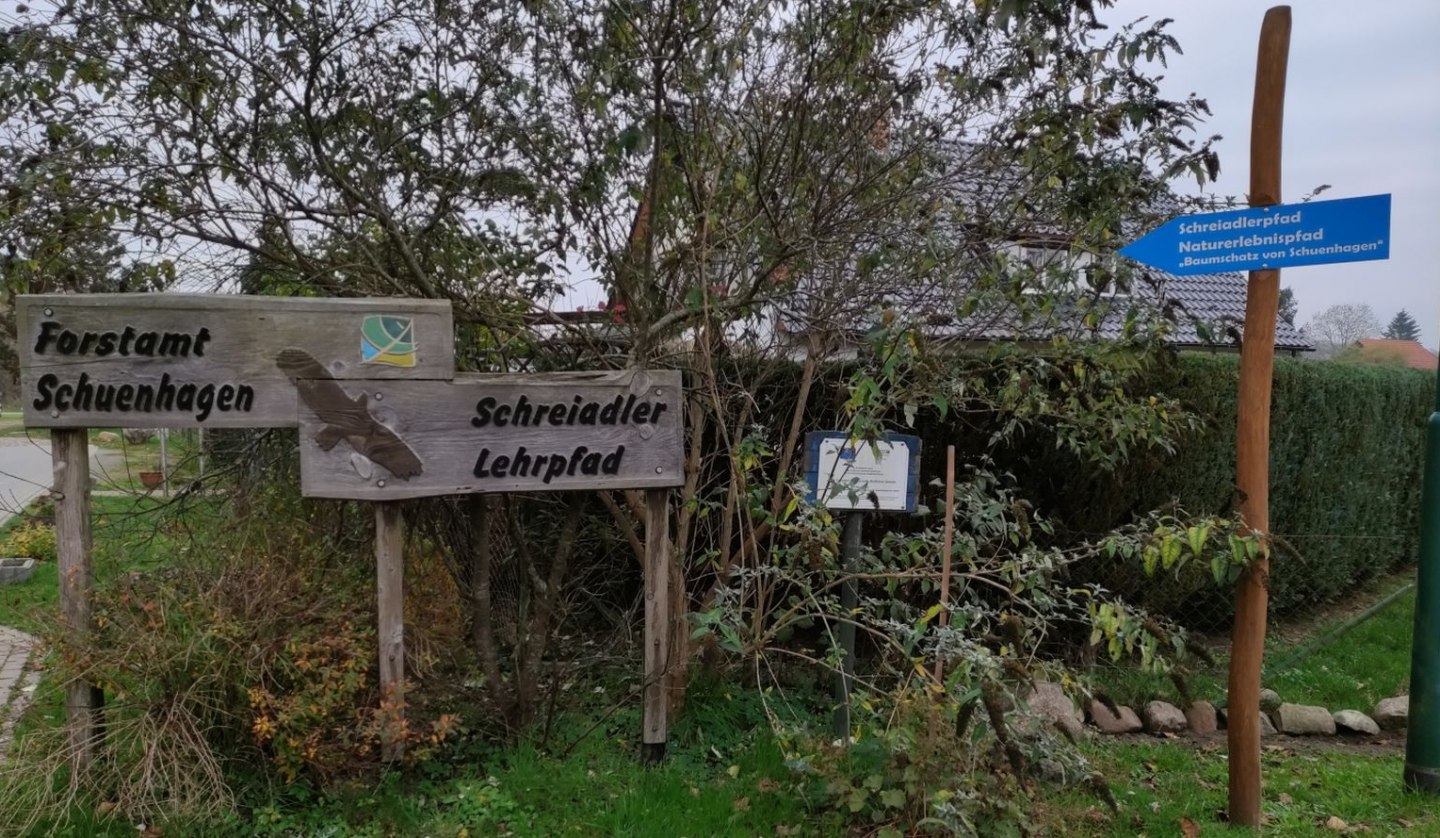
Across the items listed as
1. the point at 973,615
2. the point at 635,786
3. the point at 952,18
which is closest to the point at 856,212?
the point at 952,18

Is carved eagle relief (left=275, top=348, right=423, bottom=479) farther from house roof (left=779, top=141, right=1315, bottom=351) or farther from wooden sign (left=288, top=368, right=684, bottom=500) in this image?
house roof (left=779, top=141, right=1315, bottom=351)

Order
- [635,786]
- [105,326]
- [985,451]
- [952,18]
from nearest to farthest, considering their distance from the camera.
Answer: [105,326], [635,786], [952,18], [985,451]

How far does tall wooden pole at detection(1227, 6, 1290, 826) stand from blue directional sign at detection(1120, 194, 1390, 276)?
118mm

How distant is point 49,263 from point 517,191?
209cm

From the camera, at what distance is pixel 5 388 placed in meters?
10.7

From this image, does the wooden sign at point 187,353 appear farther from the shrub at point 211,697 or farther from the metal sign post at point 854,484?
the metal sign post at point 854,484

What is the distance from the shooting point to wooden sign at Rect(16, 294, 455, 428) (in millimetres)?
3375

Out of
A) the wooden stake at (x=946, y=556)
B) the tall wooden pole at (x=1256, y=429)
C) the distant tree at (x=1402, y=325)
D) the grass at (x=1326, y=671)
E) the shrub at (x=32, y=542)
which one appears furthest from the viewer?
the distant tree at (x=1402, y=325)

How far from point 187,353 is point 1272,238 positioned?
4104mm

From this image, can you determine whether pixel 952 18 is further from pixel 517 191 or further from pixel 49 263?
pixel 49 263

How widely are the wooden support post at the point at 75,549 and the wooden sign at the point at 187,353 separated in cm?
14

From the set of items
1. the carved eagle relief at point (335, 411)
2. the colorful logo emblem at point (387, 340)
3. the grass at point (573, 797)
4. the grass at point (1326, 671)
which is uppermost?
the colorful logo emblem at point (387, 340)

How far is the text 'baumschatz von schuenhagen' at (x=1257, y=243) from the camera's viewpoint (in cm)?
343

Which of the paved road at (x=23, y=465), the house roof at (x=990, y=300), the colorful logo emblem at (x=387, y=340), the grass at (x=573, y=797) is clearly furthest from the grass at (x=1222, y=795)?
the paved road at (x=23, y=465)
